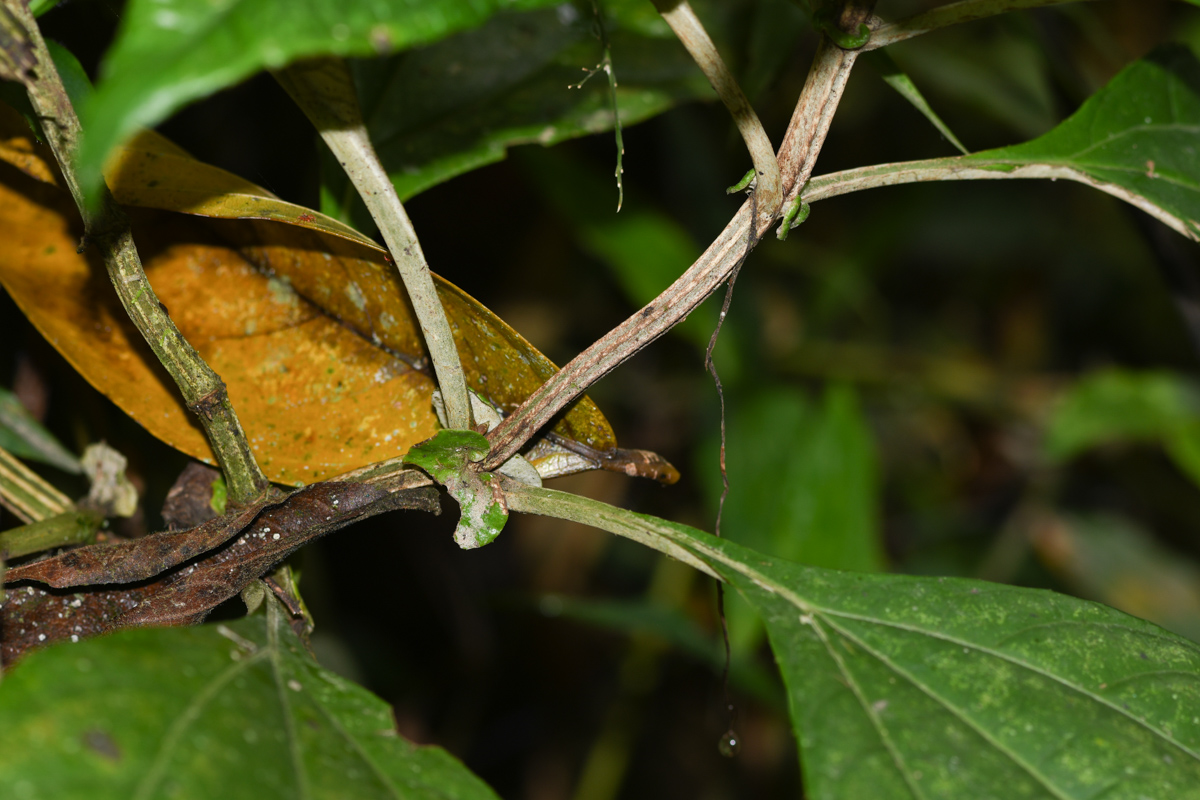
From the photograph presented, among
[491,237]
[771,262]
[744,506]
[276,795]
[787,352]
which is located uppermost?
[771,262]

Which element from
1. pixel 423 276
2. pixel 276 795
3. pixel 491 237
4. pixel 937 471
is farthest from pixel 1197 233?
pixel 937 471

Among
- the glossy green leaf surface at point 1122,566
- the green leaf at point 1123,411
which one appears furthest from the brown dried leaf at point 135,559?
the glossy green leaf surface at point 1122,566

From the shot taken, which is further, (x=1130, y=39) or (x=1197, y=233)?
(x=1130, y=39)

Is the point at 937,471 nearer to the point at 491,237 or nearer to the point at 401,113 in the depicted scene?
the point at 491,237

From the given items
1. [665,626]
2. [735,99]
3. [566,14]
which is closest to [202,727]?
[735,99]

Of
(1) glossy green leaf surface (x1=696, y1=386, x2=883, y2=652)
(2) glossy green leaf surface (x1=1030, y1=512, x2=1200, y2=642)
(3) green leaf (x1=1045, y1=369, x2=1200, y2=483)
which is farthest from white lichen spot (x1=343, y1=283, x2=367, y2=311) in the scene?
(2) glossy green leaf surface (x1=1030, y1=512, x2=1200, y2=642)

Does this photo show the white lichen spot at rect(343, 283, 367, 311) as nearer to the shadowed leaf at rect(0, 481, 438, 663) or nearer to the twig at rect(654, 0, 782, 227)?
the shadowed leaf at rect(0, 481, 438, 663)

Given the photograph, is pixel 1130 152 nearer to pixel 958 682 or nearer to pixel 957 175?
pixel 957 175

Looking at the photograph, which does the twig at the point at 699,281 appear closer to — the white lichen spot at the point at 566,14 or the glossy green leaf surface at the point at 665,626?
the white lichen spot at the point at 566,14
